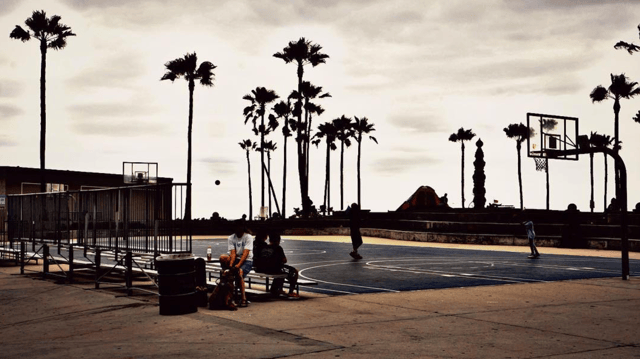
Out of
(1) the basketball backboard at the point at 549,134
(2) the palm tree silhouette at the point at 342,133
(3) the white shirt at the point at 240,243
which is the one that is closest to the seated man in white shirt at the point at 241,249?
(3) the white shirt at the point at 240,243

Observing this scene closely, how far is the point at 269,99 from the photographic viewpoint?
77.2 meters

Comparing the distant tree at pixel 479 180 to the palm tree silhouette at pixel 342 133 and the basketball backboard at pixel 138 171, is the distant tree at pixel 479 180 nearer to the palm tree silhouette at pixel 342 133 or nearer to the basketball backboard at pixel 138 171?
the palm tree silhouette at pixel 342 133

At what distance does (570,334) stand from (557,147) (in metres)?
22.7

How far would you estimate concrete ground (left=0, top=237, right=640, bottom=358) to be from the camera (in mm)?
8789

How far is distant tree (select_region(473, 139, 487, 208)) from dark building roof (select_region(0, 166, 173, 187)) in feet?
162

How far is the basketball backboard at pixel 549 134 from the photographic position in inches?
1195

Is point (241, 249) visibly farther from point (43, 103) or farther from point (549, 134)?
point (43, 103)

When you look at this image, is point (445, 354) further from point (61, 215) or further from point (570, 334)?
point (61, 215)

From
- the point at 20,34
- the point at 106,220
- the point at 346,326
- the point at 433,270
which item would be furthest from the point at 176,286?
the point at 20,34

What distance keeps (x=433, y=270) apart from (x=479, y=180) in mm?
79516

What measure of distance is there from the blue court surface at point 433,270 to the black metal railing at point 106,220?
149 inches

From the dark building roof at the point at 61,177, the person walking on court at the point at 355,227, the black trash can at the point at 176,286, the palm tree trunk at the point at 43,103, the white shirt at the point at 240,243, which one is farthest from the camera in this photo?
the dark building roof at the point at 61,177

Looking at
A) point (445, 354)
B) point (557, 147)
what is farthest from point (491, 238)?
point (445, 354)

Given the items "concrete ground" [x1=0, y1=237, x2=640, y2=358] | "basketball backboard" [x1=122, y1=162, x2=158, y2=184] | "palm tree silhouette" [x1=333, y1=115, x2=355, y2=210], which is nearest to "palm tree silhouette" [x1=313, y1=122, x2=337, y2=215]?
"palm tree silhouette" [x1=333, y1=115, x2=355, y2=210]
